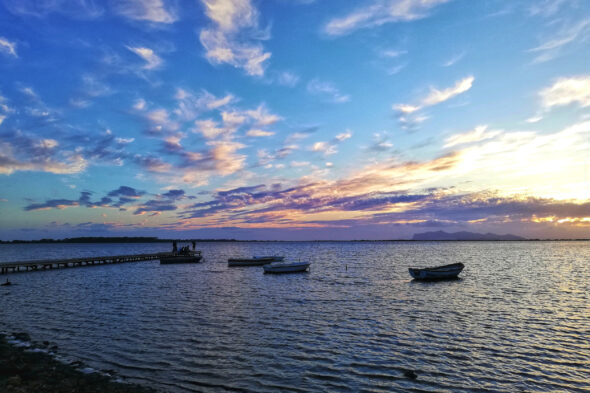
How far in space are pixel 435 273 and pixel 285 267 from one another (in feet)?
79.9

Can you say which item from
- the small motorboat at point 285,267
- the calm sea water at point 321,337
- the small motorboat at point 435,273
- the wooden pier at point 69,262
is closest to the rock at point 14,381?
the calm sea water at point 321,337

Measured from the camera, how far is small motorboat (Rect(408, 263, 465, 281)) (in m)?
48.8

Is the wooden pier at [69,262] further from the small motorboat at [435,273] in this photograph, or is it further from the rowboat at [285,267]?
the small motorboat at [435,273]

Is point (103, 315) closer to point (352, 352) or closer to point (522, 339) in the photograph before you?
point (352, 352)

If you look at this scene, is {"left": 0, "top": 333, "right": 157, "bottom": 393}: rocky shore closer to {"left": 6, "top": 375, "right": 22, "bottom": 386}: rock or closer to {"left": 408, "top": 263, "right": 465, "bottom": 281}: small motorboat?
{"left": 6, "top": 375, "right": 22, "bottom": 386}: rock

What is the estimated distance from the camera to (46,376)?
1315 centimetres

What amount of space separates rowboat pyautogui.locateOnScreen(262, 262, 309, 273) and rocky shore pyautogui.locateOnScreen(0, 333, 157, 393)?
43.9 meters

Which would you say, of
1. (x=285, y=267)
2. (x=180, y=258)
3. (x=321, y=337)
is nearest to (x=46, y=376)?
(x=321, y=337)

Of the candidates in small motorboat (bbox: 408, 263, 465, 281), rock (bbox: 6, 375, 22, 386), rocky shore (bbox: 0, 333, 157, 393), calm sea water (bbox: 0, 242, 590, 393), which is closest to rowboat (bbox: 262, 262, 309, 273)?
small motorboat (bbox: 408, 263, 465, 281)

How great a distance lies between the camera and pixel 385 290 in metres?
39.0

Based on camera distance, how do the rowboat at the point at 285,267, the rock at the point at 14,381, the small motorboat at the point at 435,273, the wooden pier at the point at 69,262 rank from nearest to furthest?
1. the rock at the point at 14,381
2. the small motorboat at the point at 435,273
3. the rowboat at the point at 285,267
4. the wooden pier at the point at 69,262

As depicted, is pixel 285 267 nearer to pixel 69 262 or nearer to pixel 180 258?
pixel 180 258

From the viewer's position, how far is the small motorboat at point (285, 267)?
59.7 m

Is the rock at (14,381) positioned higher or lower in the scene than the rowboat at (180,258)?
higher
